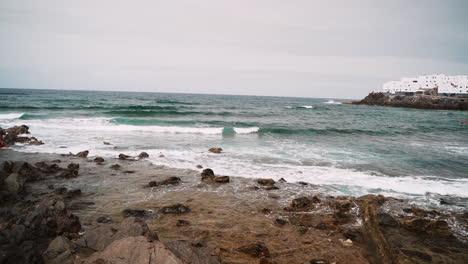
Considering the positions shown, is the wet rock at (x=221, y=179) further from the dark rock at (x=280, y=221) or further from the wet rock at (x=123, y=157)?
the wet rock at (x=123, y=157)

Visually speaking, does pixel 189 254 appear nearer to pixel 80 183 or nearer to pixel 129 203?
pixel 129 203

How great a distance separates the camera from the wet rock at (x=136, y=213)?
21.9ft

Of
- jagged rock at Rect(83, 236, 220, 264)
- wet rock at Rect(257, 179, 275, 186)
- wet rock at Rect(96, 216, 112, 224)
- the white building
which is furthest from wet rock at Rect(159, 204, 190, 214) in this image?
the white building

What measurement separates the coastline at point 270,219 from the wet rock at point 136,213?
0.38ft

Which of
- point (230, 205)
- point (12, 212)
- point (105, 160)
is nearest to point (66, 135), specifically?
point (105, 160)

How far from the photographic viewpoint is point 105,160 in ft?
41.1

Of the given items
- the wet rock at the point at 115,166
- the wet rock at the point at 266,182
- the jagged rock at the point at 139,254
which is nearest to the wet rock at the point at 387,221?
the wet rock at the point at 266,182

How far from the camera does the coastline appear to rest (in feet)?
17.2

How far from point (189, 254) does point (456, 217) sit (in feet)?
27.2

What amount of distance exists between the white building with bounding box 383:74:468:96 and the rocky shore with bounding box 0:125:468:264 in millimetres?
120101

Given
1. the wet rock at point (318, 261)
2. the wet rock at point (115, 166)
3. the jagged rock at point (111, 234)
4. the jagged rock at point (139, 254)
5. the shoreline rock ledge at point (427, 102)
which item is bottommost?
the wet rock at point (318, 261)

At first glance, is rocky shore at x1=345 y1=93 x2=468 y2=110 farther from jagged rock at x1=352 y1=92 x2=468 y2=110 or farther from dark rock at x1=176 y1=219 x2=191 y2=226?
dark rock at x1=176 y1=219 x2=191 y2=226

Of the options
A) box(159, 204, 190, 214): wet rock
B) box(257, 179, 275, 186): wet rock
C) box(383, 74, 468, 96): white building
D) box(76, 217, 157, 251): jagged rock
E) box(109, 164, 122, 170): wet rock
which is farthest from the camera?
box(383, 74, 468, 96): white building

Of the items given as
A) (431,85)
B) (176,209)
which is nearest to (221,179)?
(176,209)
